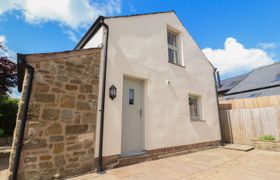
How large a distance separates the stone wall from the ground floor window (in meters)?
4.57

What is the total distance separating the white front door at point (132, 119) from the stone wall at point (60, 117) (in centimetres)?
108

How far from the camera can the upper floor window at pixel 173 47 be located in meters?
6.68

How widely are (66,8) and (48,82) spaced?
4.43 m

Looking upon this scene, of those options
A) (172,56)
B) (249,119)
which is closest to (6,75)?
(172,56)

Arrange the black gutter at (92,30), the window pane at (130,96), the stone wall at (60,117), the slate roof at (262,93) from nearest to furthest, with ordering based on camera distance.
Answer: the stone wall at (60,117) → the black gutter at (92,30) → the window pane at (130,96) → the slate roof at (262,93)

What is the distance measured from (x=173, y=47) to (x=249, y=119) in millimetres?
5075

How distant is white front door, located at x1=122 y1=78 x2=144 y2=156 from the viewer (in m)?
4.52

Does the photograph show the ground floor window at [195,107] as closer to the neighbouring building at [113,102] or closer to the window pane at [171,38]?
the neighbouring building at [113,102]

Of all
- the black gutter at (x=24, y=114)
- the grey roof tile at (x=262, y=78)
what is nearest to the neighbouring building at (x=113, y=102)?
the black gutter at (x=24, y=114)

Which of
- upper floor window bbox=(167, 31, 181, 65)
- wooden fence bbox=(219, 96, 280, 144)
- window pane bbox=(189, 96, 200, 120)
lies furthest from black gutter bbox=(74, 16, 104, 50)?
wooden fence bbox=(219, 96, 280, 144)

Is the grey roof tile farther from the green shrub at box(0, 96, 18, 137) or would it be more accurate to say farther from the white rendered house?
the green shrub at box(0, 96, 18, 137)

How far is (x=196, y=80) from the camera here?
7.10 meters

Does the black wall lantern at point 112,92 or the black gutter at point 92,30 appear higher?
the black gutter at point 92,30

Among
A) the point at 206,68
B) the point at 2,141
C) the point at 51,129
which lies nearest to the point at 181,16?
the point at 206,68
